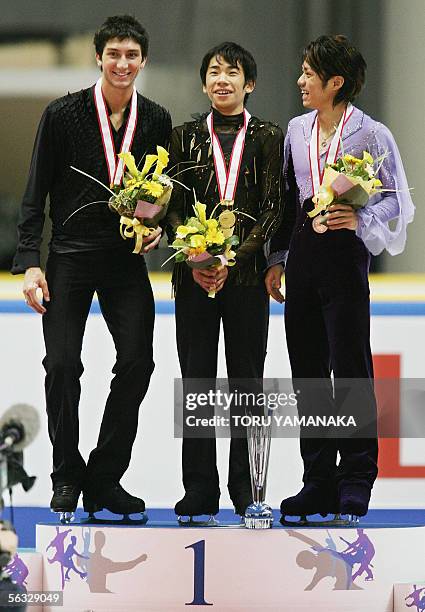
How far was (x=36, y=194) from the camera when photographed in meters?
4.28

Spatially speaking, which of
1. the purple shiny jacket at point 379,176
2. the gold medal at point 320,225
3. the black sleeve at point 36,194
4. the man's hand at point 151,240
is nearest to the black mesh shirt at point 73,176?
the black sleeve at point 36,194

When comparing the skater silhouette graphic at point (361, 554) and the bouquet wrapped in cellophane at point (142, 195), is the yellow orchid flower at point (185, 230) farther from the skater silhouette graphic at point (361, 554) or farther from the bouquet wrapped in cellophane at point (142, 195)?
the skater silhouette graphic at point (361, 554)

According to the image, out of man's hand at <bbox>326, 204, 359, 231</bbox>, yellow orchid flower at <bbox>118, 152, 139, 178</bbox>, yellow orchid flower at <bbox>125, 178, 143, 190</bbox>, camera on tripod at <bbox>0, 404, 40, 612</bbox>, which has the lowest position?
camera on tripod at <bbox>0, 404, 40, 612</bbox>

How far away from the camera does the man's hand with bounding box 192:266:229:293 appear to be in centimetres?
413

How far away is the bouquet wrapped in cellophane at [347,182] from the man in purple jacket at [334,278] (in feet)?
0.26

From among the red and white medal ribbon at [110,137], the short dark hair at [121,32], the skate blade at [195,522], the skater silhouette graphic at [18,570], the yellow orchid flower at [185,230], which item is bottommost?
the skater silhouette graphic at [18,570]

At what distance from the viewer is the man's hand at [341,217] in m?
4.09

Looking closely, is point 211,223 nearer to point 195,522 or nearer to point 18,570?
point 195,522

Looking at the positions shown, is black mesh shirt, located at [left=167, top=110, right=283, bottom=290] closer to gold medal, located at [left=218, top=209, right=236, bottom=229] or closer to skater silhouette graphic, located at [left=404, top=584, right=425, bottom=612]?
gold medal, located at [left=218, top=209, right=236, bottom=229]

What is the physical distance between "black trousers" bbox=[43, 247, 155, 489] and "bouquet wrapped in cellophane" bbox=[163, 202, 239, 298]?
1.01ft

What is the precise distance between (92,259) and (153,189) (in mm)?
377

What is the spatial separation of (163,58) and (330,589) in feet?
11.0

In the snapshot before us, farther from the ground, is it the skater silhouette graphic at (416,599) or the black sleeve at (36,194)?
the black sleeve at (36,194)

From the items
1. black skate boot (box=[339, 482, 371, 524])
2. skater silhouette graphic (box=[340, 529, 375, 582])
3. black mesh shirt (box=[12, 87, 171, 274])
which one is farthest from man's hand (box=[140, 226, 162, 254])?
skater silhouette graphic (box=[340, 529, 375, 582])
